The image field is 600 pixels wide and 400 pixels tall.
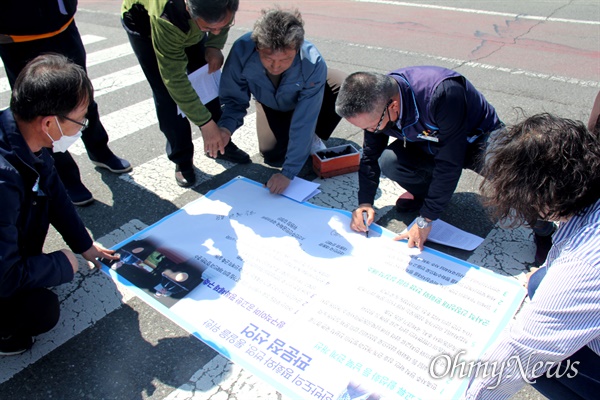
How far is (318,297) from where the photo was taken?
210 cm

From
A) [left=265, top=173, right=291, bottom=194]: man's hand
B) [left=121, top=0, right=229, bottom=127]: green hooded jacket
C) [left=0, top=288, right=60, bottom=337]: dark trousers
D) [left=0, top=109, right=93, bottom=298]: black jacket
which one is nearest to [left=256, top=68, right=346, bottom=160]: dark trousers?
[left=265, top=173, right=291, bottom=194]: man's hand

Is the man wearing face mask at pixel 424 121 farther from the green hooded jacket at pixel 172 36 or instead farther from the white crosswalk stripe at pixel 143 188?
the green hooded jacket at pixel 172 36

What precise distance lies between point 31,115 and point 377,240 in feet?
5.39

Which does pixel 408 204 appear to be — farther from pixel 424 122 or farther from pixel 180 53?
pixel 180 53

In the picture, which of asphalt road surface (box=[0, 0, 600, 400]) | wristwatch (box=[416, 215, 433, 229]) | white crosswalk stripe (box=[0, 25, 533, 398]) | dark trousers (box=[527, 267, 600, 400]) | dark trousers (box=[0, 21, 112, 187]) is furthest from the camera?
dark trousers (box=[0, 21, 112, 187])

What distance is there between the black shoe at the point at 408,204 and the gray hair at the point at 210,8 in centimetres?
141

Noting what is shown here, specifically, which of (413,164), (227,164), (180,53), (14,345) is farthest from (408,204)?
(14,345)

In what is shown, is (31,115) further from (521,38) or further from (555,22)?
(555,22)

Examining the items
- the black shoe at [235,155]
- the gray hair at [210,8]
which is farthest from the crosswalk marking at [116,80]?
the gray hair at [210,8]

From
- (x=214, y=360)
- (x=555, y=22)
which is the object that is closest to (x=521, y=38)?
(x=555, y=22)

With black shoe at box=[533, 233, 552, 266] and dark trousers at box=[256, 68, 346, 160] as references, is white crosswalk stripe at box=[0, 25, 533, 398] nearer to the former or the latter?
black shoe at box=[533, 233, 552, 266]

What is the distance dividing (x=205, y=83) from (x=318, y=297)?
1.63m

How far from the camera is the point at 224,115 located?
3.03 meters

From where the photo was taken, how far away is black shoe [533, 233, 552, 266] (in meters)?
2.32
